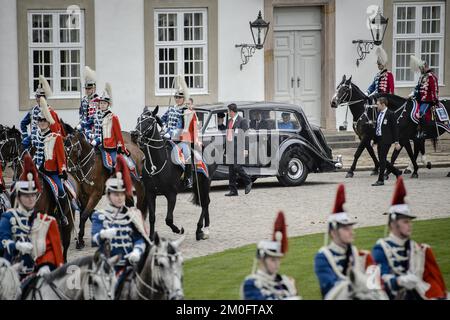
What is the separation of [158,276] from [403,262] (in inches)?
88.3

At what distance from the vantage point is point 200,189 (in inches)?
721

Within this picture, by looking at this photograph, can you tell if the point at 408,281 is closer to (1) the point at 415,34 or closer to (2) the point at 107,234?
(2) the point at 107,234

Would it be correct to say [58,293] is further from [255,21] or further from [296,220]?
[255,21]

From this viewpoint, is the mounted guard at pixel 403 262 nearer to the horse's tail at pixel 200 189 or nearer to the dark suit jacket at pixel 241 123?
the horse's tail at pixel 200 189

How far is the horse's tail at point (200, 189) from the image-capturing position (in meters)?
18.2

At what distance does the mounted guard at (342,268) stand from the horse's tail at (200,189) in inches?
334

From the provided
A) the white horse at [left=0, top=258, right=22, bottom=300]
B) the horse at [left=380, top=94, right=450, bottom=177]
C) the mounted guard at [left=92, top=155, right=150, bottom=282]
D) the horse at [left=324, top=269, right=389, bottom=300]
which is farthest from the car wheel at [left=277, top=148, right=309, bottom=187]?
A: the horse at [left=324, top=269, right=389, bottom=300]

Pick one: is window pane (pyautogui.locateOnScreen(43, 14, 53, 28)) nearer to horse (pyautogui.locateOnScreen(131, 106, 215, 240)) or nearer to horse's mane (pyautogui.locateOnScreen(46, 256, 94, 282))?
horse (pyautogui.locateOnScreen(131, 106, 215, 240))

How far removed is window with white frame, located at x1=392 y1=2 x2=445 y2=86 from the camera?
30703mm

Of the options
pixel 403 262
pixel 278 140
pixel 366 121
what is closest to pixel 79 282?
pixel 403 262

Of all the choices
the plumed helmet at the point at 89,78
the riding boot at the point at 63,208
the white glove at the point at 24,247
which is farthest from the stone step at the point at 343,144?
the white glove at the point at 24,247

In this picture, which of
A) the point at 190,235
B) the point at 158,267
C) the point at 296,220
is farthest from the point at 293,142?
the point at 158,267

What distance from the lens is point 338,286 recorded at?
30.8 feet

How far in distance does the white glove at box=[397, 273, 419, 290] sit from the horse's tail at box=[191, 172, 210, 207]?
859 cm
